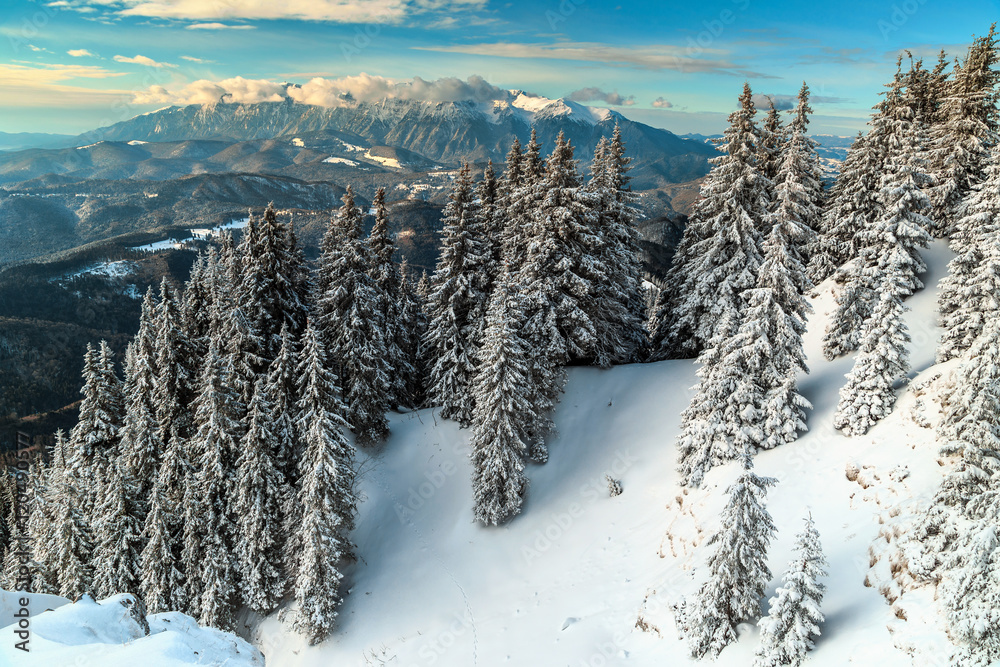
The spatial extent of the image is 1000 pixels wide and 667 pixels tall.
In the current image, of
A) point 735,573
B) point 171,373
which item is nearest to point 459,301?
point 171,373

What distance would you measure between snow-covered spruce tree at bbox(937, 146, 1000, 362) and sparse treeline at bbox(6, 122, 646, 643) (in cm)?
1656

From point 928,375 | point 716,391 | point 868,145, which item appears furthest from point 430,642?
point 868,145

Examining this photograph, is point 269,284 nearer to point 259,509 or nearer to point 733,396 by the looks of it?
point 259,509

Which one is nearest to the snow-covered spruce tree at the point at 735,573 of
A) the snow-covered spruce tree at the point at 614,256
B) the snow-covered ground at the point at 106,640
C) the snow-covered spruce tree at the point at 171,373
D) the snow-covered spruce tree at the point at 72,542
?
the snow-covered ground at the point at 106,640

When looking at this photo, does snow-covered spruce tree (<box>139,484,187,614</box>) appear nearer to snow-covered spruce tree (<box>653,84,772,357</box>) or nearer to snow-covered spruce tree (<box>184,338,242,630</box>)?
snow-covered spruce tree (<box>184,338,242,630</box>)

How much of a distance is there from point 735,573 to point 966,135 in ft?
117

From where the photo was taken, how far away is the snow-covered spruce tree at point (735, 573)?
13680 mm

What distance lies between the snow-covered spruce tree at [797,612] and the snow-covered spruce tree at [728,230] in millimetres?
17496

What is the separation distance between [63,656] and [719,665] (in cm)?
1703

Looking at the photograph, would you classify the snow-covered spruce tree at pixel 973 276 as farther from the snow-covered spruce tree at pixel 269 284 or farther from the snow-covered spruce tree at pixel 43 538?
the snow-covered spruce tree at pixel 43 538

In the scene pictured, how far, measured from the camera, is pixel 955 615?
10.3 metres

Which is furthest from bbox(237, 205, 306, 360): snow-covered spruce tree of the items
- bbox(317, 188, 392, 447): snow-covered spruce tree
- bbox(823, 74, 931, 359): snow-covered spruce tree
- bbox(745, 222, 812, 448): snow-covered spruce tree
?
bbox(823, 74, 931, 359): snow-covered spruce tree

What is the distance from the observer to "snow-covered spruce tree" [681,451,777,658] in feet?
44.9

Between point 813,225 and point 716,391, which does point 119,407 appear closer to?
point 716,391
